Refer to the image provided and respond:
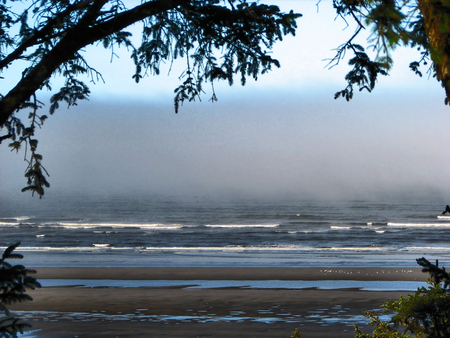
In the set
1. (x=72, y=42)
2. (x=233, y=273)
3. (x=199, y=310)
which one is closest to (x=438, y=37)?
(x=72, y=42)

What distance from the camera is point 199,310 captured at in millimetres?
10609

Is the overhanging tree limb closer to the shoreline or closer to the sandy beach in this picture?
the sandy beach

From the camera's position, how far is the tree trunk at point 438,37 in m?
2.52

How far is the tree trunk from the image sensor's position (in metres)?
2.52

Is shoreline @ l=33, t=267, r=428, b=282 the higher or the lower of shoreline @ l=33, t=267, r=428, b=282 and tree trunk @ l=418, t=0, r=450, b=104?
the lower

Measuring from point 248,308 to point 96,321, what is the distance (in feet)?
11.4

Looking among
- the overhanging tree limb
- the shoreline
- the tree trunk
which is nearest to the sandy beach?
the shoreline

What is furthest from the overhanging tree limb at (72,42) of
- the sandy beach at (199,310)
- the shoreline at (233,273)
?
the shoreline at (233,273)

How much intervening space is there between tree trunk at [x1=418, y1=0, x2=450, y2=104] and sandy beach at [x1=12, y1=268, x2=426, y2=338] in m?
6.36

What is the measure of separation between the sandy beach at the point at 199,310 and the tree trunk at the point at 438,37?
6364 millimetres

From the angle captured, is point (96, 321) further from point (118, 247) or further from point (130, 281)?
point (118, 247)

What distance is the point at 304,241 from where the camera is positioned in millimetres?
33594

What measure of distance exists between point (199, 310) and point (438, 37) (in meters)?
9.10

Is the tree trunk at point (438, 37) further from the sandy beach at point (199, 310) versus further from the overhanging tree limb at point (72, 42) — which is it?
the sandy beach at point (199, 310)
